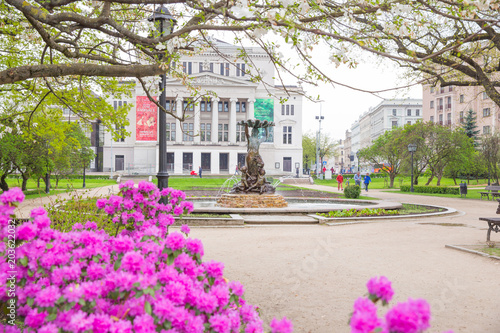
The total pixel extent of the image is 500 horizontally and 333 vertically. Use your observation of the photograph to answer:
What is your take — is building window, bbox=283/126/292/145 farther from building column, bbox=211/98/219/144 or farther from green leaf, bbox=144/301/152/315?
green leaf, bbox=144/301/152/315

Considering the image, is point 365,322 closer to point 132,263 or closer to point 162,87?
point 132,263

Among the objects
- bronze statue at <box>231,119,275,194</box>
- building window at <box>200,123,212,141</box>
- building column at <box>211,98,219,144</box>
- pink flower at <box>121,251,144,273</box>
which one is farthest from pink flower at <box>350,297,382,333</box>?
building window at <box>200,123,212,141</box>

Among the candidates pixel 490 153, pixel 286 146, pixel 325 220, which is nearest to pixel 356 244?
pixel 325 220

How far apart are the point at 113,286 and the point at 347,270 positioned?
536cm

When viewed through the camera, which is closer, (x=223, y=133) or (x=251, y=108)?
(x=251, y=108)

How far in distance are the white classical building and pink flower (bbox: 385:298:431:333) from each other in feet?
210

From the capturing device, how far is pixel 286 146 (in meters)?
75.6

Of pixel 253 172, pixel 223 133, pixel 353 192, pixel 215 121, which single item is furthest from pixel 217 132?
pixel 253 172

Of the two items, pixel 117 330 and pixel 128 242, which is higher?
pixel 128 242

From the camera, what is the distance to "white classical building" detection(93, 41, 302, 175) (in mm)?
67938

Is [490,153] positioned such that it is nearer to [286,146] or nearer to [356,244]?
[356,244]

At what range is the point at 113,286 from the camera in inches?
74.5

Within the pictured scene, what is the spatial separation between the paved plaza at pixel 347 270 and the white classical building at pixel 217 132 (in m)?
55.1

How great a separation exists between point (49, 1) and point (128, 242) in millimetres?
5106
